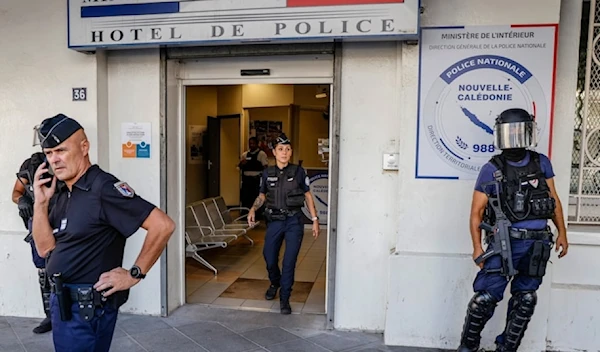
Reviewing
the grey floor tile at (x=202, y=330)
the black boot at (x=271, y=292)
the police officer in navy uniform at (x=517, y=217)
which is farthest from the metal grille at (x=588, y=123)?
the grey floor tile at (x=202, y=330)

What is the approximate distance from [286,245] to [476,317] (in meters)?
1.91

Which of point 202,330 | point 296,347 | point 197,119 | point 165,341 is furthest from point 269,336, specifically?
point 197,119

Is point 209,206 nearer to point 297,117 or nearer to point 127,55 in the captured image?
point 127,55

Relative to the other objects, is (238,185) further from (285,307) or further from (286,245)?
(285,307)

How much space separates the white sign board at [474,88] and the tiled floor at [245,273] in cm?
197

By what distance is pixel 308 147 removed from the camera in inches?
395

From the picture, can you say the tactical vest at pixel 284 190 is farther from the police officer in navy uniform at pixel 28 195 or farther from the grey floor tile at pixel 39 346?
the grey floor tile at pixel 39 346

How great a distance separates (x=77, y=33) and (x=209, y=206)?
3074 millimetres

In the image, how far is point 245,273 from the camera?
18.3 feet

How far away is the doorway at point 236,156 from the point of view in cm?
411

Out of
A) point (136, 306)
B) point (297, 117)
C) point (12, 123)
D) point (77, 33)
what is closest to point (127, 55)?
point (77, 33)

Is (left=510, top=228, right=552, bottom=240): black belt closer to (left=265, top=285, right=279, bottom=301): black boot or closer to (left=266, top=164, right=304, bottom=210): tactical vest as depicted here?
(left=266, top=164, right=304, bottom=210): tactical vest

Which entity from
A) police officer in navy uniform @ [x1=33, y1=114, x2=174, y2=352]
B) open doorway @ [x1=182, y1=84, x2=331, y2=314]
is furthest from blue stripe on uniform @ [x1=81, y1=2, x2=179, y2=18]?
police officer in navy uniform @ [x1=33, y1=114, x2=174, y2=352]

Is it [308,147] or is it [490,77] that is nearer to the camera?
[490,77]
